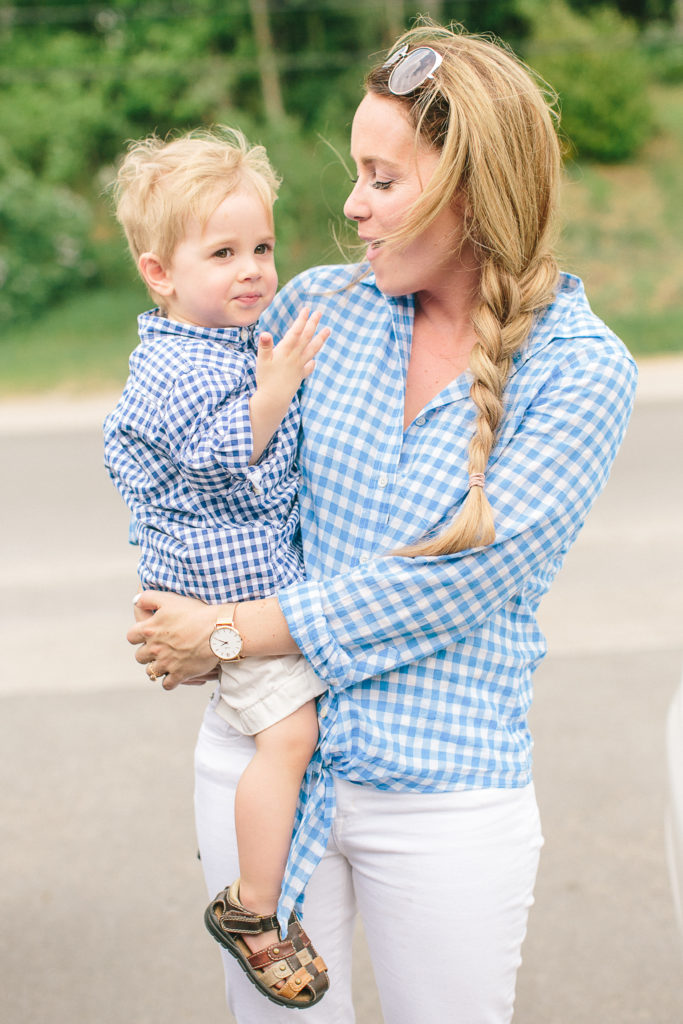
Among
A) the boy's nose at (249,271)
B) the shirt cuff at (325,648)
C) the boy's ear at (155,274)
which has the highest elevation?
the boy's ear at (155,274)

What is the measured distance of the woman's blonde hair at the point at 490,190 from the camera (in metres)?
1.67

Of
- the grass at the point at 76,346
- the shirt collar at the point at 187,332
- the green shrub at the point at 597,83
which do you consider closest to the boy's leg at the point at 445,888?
the shirt collar at the point at 187,332

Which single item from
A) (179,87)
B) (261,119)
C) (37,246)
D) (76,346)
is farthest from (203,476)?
(261,119)

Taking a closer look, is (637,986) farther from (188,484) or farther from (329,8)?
(329,8)

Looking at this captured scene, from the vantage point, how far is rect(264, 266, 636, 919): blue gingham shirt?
1612 mm

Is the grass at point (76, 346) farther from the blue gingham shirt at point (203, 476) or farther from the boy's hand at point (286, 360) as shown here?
the boy's hand at point (286, 360)

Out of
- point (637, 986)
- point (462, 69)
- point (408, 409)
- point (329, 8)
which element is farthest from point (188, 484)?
point (329, 8)

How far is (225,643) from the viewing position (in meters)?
1.73

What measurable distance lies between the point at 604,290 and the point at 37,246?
820 cm

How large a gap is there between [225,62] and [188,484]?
17.9m

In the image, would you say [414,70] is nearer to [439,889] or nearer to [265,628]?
[265,628]

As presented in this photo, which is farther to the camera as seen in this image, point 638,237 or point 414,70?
point 638,237

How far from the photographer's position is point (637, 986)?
2674mm

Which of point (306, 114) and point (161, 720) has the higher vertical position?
point (306, 114)
